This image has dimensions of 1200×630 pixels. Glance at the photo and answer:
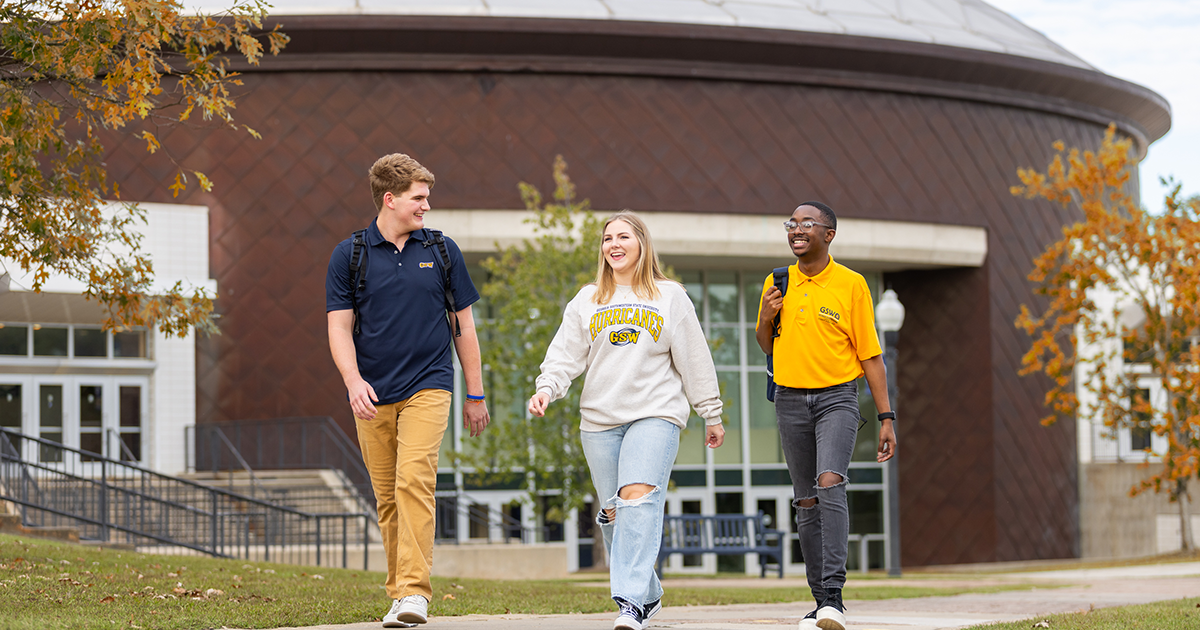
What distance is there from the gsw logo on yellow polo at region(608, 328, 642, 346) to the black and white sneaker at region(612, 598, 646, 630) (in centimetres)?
117

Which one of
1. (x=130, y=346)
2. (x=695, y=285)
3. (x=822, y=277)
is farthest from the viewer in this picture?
(x=695, y=285)

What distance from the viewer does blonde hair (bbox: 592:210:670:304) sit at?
19.4 ft

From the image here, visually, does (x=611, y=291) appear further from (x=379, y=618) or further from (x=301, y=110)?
(x=301, y=110)

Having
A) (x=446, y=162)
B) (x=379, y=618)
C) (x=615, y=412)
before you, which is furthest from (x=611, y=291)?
(x=446, y=162)

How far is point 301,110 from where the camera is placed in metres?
24.5

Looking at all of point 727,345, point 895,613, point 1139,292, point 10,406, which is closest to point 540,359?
point 727,345

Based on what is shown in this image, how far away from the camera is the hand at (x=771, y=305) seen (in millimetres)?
6266

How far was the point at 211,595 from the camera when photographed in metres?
7.87

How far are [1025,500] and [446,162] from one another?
1458 cm

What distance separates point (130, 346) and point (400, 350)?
2013cm

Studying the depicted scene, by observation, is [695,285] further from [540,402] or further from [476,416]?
[540,402]

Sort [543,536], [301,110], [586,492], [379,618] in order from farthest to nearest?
[543,536], [301,110], [586,492], [379,618]

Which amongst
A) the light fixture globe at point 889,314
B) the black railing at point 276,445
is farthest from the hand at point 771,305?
the black railing at point 276,445

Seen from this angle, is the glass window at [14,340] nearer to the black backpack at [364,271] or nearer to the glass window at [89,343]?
the glass window at [89,343]
